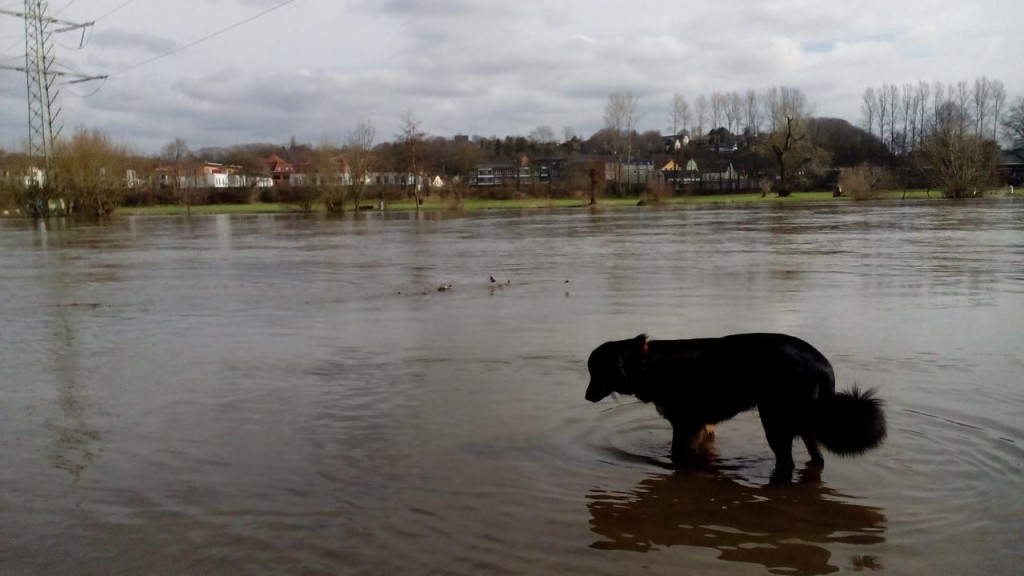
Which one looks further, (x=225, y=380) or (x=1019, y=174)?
(x=1019, y=174)

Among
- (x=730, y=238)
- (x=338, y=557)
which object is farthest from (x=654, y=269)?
(x=338, y=557)

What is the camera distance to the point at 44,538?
5.24 metres

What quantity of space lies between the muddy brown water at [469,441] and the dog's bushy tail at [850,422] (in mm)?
342

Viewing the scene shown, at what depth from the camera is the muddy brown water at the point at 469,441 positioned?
504 centimetres

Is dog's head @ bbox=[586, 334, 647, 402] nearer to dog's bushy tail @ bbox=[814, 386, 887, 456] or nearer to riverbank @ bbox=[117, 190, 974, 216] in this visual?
dog's bushy tail @ bbox=[814, 386, 887, 456]

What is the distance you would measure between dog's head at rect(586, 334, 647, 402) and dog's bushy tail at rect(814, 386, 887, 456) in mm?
1423

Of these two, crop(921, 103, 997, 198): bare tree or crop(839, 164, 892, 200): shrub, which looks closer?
crop(921, 103, 997, 198): bare tree

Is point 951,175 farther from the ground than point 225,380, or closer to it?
farther from the ground

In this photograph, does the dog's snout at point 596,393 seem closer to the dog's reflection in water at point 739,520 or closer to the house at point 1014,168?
the dog's reflection in water at point 739,520

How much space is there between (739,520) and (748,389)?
112 cm

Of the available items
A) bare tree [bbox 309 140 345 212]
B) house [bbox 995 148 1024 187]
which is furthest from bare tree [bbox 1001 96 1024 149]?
bare tree [bbox 309 140 345 212]

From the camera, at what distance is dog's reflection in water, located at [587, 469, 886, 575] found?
496 cm

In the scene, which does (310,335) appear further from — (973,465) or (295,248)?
(295,248)

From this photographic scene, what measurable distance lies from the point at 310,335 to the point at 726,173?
127505 millimetres
